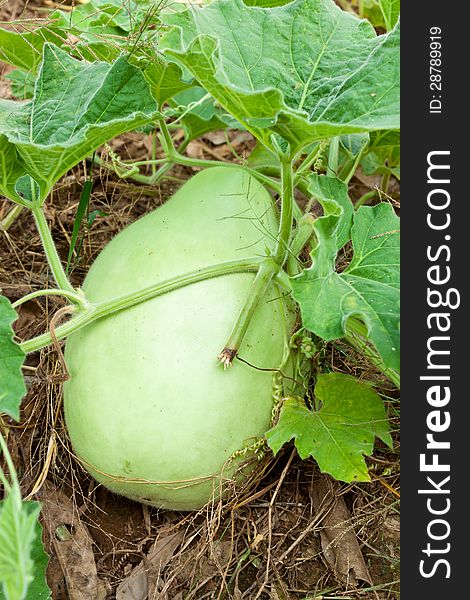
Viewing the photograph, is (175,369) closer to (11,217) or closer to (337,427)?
(337,427)

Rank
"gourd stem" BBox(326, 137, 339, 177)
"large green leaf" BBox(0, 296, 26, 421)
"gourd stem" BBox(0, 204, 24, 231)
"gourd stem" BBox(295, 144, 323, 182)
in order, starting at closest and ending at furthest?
"large green leaf" BBox(0, 296, 26, 421), "gourd stem" BBox(295, 144, 323, 182), "gourd stem" BBox(326, 137, 339, 177), "gourd stem" BBox(0, 204, 24, 231)

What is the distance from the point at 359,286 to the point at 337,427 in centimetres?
29

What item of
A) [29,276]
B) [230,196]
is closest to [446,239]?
[230,196]

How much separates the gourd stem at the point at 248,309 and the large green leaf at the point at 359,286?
0.56ft

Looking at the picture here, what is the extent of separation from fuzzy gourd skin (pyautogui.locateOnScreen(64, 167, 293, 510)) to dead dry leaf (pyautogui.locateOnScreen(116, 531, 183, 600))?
119 mm

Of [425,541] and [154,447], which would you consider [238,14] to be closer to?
[154,447]

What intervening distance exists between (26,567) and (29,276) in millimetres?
1135

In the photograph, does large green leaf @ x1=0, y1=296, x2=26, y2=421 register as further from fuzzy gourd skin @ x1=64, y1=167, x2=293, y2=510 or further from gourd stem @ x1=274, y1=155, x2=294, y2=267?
gourd stem @ x1=274, y1=155, x2=294, y2=267

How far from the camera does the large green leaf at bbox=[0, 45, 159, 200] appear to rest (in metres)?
1.31

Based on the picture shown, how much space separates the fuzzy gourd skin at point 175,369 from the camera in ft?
4.42

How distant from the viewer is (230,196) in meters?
1.50

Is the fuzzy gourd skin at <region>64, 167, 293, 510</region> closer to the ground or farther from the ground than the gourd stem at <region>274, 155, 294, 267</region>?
closer to the ground

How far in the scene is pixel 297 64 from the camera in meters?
1.38

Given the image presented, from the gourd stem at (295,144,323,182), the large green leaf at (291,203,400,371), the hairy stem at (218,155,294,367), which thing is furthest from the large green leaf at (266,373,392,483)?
the gourd stem at (295,144,323,182)
